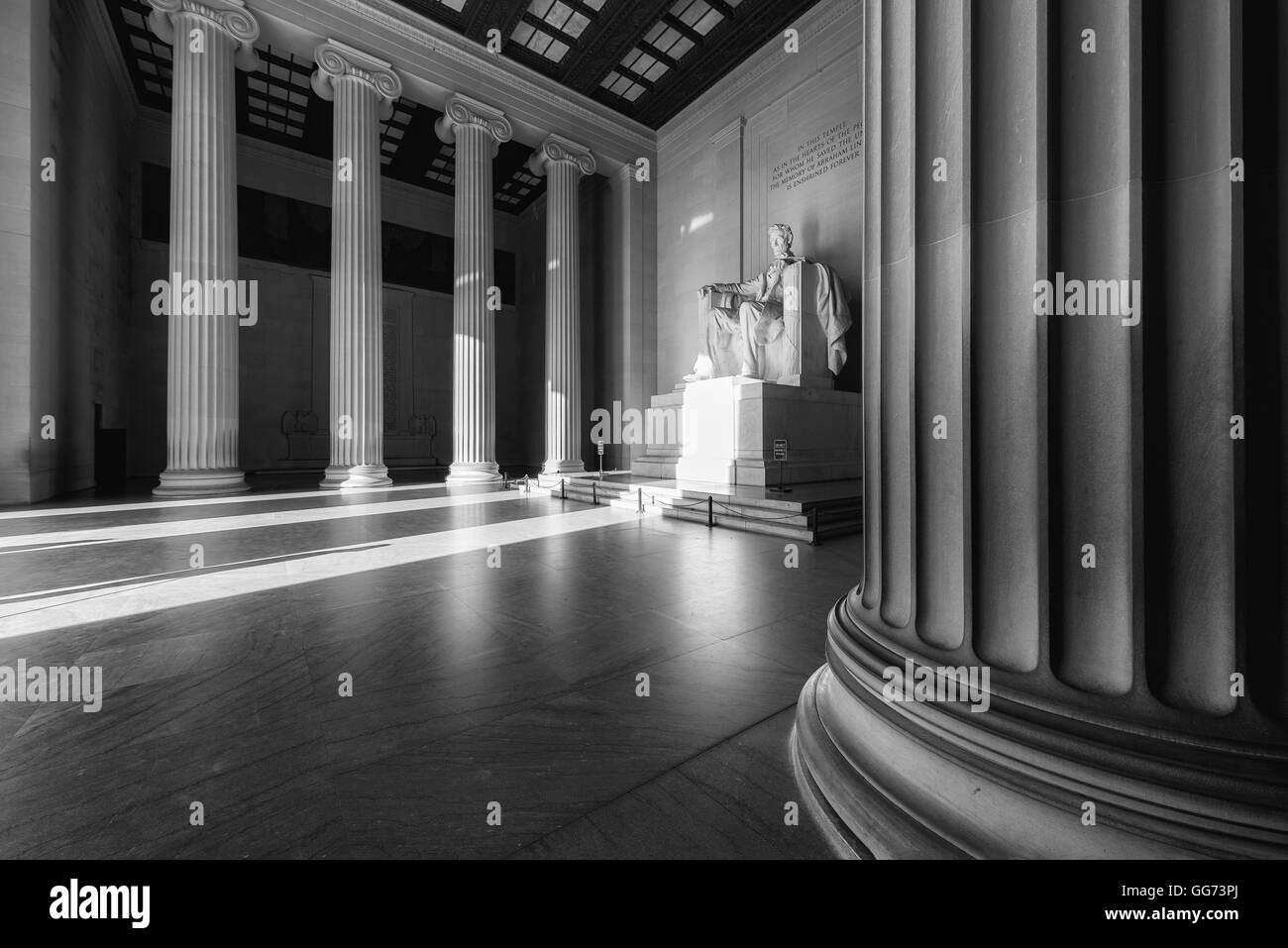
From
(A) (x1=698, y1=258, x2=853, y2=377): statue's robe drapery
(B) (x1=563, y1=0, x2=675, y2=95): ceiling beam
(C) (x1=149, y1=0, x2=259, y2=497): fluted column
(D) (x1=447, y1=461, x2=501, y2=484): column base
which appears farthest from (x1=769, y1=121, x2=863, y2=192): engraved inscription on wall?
(C) (x1=149, y1=0, x2=259, y2=497): fluted column

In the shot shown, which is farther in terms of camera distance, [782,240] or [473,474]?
[473,474]

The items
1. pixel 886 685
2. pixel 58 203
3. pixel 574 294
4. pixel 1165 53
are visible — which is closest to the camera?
pixel 1165 53

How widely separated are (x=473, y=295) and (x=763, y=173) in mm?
8290

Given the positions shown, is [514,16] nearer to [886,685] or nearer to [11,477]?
[11,477]

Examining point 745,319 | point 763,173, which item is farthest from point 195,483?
point 763,173

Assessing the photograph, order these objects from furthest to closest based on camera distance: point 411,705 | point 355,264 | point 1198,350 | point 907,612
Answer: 1. point 355,264
2. point 411,705
3. point 907,612
4. point 1198,350

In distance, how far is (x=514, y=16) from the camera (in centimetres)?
1420

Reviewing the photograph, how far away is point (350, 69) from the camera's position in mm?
13594

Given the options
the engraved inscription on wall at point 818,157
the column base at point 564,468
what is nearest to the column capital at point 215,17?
the column base at point 564,468

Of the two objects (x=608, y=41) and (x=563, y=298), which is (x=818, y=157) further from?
(x=563, y=298)

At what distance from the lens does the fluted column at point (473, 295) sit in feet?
50.8

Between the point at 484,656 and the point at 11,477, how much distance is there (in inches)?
478

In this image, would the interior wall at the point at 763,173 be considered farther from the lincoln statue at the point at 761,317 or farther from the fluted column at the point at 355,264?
the fluted column at the point at 355,264
